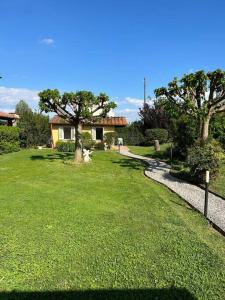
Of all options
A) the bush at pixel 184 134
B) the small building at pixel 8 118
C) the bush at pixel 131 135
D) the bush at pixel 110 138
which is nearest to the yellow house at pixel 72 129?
the bush at pixel 131 135

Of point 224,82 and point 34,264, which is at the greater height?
point 224,82

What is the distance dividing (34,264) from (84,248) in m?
1.01

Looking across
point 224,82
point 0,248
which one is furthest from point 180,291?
point 224,82

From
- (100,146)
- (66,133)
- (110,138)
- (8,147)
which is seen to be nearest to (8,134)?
(8,147)

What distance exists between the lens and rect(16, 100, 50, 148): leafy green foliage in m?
29.8

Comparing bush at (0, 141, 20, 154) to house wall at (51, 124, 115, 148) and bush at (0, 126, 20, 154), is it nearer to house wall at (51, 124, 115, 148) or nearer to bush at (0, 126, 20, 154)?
bush at (0, 126, 20, 154)

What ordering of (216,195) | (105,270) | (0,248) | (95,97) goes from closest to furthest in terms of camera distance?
(105,270)
(0,248)
(216,195)
(95,97)

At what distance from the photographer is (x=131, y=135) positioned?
1280 inches

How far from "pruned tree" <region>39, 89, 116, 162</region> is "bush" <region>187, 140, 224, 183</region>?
6129mm

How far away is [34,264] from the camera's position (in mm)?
5492

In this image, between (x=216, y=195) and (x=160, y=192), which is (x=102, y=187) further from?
(x=216, y=195)

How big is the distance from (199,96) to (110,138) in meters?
15.2

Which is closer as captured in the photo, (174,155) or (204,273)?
(204,273)

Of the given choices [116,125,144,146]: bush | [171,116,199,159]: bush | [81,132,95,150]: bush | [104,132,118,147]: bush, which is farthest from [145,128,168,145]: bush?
[171,116,199,159]: bush
